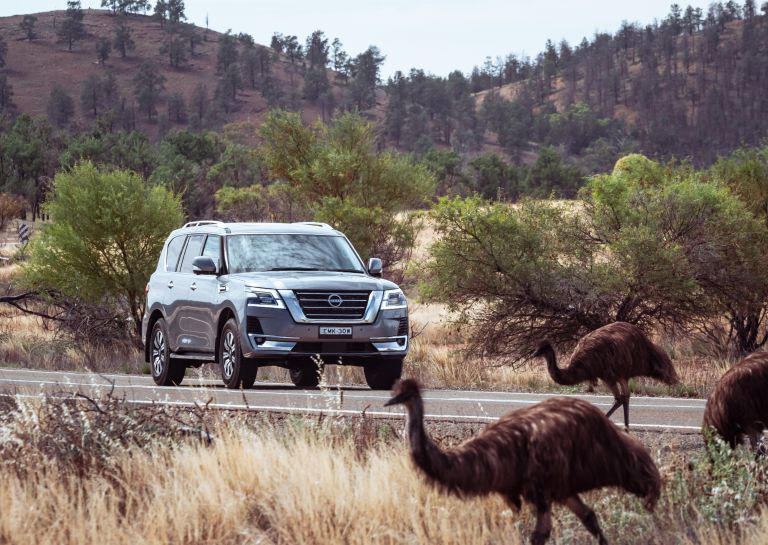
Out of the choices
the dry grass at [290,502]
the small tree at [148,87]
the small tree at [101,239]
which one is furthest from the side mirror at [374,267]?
the small tree at [148,87]

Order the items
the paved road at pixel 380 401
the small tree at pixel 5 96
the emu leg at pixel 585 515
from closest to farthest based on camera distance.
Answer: the emu leg at pixel 585 515, the paved road at pixel 380 401, the small tree at pixel 5 96

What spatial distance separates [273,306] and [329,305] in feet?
2.34

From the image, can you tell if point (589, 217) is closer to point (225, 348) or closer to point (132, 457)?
point (225, 348)

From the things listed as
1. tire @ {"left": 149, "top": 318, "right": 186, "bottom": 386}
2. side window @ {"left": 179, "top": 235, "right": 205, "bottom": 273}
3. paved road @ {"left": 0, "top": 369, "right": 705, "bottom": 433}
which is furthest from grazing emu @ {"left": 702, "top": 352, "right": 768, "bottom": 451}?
tire @ {"left": 149, "top": 318, "right": 186, "bottom": 386}

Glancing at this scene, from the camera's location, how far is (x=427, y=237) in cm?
7631

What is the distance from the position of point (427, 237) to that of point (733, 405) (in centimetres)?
6886

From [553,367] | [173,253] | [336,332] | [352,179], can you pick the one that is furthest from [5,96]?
[553,367]

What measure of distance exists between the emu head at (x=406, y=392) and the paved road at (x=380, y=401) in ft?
19.0

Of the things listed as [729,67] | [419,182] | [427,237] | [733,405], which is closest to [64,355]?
[419,182]

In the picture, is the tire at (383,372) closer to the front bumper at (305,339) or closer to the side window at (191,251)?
the front bumper at (305,339)

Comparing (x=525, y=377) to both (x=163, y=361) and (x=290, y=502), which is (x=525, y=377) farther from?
(x=290, y=502)

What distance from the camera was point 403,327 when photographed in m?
16.2

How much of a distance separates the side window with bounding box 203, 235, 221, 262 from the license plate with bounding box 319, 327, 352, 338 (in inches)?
77.7

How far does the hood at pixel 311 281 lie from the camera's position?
15.5 meters
